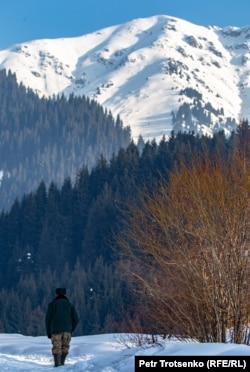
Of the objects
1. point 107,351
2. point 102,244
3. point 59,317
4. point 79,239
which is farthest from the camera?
point 79,239

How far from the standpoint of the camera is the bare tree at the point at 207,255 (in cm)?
1742

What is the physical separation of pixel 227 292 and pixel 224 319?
0.59 meters

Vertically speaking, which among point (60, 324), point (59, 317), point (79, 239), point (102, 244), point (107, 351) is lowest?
point (107, 351)

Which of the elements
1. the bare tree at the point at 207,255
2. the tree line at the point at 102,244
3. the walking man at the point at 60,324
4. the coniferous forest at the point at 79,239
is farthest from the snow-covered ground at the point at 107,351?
the coniferous forest at the point at 79,239

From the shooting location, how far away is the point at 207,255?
17.6 meters

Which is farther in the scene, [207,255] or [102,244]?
[102,244]

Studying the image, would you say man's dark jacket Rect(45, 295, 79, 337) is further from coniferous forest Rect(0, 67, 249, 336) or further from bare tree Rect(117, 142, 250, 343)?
coniferous forest Rect(0, 67, 249, 336)

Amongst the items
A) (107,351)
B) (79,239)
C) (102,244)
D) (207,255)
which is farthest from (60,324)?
(79,239)

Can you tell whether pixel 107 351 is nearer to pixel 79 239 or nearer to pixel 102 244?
pixel 102 244

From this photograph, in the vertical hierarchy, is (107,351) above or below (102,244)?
below

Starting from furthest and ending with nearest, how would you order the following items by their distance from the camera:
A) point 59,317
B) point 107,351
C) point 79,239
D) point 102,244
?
point 79,239, point 102,244, point 107,351, point 59,317

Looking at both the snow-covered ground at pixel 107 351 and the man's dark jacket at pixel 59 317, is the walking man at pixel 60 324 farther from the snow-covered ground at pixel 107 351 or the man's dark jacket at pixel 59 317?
the snow-covered ground at pixel 107 351

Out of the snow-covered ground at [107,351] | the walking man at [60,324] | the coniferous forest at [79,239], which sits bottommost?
the snow-covered ground at [107,351]

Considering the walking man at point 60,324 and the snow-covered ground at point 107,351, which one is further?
the walking man at point 60,324
